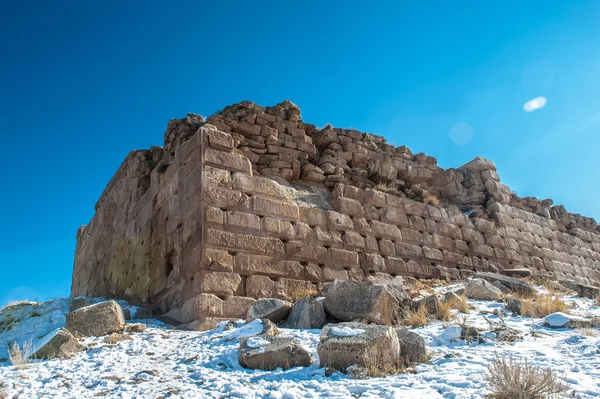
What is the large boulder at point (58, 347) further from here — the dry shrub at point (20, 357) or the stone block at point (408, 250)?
the stone block at point (408, 250)

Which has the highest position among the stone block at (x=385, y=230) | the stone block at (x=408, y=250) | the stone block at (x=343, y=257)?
the stone block at (x=385, y=230)

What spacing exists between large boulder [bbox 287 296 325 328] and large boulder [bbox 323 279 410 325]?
0.50ft

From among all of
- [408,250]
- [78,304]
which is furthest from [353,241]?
[78,304]

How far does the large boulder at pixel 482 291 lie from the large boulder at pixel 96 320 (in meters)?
5.13

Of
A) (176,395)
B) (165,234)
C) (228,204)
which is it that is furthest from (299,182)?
(176,395)

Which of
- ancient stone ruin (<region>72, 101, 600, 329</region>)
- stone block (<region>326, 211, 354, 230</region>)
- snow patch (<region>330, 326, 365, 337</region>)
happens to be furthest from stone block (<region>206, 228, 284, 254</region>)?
snow patch (<region>330, 326, 365, 337</region>)

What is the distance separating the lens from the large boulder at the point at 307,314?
609 centimetres

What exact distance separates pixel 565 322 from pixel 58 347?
540cm

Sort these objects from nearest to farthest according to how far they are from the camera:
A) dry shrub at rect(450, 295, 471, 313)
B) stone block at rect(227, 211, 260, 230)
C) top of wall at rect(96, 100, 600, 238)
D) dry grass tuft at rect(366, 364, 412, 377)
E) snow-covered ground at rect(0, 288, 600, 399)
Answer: snow-covered ground at rect(0, 288, 600, 399) < dry grass tuft at rect(366, 364, 412, 377) < dry shrub at rect(450, 295, 471, 313) < stone block at rect(227, 211, 260, 230) < top of wall at rect(96, 100, 600, 238)

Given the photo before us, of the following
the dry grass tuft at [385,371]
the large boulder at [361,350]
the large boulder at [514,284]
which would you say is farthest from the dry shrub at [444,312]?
the large boulder at [514,284]

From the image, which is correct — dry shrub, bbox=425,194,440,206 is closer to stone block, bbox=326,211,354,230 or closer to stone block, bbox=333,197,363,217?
stone block, bbox=333,197,363,217

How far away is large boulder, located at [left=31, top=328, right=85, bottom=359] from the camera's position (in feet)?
16.7

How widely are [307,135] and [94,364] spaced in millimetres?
6710

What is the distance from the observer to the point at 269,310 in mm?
6363
